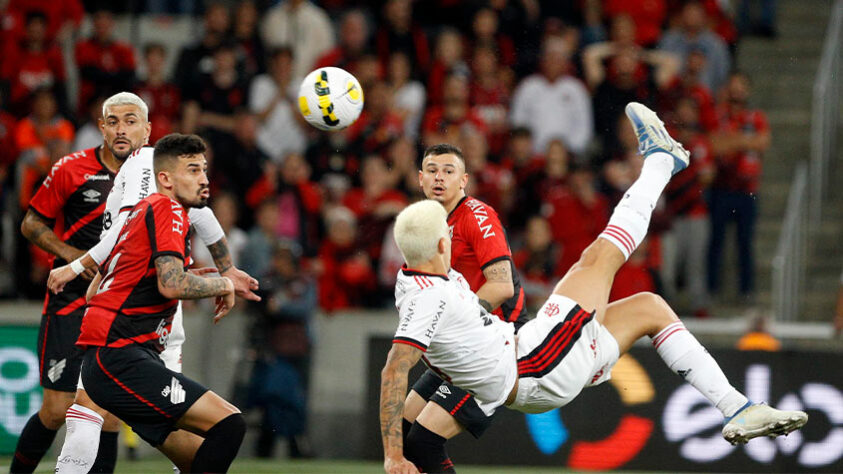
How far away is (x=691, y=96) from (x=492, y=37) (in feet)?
7.89

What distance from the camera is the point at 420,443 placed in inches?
274

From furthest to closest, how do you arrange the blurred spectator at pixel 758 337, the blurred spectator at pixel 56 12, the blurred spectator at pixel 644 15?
the blurred spectator at pixel 644 15
the blurred spectator at pixel 56 12
the blurred spectator at pixel 758 337

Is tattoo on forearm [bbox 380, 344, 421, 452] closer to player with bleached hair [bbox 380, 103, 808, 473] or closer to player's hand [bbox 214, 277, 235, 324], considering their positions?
player with bleached hair [bbox 380, 103, 808, 473]

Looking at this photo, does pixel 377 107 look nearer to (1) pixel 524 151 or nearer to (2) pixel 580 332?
(1) pixel 524 151

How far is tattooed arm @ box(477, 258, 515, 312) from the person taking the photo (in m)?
6.99

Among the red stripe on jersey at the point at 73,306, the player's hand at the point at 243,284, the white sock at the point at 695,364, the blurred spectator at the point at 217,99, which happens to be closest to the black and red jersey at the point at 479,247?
the white sock at the point at 695,364

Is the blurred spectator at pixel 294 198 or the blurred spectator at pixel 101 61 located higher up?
the blurred spectator at pixel 101 61

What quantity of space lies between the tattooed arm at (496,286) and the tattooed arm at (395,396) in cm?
88

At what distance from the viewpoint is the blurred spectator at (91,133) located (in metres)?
12.8

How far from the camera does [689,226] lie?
13.0 metres

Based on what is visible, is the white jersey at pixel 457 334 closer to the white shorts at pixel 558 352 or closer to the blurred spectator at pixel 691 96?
the white shorts at pixel 558 352

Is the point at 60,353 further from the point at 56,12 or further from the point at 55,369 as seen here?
the point at 56,12

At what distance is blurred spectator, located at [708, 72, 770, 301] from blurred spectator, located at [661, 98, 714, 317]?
12 cm

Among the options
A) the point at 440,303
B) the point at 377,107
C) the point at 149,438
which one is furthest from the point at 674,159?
the point at 377,107
